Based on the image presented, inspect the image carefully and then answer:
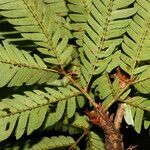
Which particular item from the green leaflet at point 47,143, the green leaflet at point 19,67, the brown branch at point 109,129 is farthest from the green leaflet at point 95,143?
the green leaflet at point 19,67

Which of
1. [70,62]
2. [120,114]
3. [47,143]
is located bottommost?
[47,143]

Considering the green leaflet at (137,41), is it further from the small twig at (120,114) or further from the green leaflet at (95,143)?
the green leaflet at (95,143)

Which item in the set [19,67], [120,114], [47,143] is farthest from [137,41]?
[47,143]

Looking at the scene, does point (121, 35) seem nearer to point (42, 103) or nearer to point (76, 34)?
point (76, 34)

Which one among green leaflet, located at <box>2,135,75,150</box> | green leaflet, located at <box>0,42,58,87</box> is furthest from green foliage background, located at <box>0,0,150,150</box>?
green leaflet, located at <box>2,135,75,150</box>

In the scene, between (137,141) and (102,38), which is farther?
(137,141)

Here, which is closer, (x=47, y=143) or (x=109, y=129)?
(x=109, y=129)

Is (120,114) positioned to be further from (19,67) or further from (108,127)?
(19,67)

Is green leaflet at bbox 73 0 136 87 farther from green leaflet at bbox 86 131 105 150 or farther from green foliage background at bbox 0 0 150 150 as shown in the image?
green leaflet at bbox 86 131 105 150

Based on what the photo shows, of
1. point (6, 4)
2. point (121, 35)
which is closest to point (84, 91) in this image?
point (121, 35)
